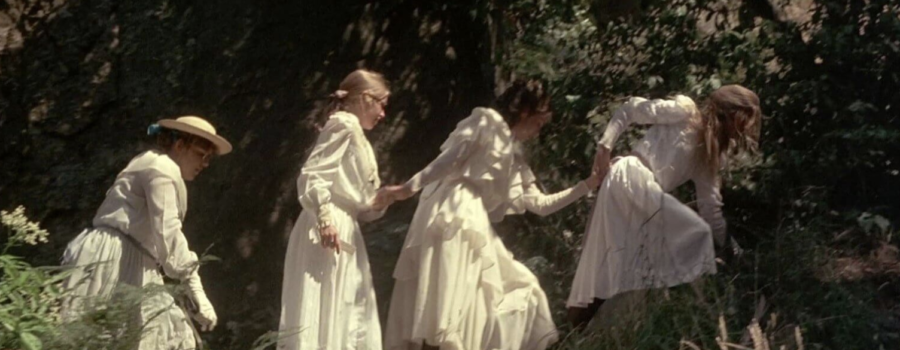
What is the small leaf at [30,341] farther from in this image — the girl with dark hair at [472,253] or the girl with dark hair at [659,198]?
the girl with dark hair at [659,198]

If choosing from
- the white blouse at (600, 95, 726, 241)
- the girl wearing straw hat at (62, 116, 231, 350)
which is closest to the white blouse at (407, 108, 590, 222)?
the white blouse at (600, 95, 726, 241)

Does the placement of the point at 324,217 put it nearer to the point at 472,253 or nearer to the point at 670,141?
the point at 472,253

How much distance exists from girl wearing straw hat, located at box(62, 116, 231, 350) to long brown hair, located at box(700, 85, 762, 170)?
7.95 ft

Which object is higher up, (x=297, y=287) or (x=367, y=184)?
(x=367, y=184)

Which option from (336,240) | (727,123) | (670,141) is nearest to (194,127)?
(336,240)

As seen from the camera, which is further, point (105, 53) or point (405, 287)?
point (105, 53)

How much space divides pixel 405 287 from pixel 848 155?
2918 mm

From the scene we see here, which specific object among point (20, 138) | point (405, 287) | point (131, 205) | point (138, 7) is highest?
point (138, 7)

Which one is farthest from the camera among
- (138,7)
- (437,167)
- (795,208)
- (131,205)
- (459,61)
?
(138,7)

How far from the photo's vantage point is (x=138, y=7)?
1038cm

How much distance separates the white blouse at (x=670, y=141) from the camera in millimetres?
7781

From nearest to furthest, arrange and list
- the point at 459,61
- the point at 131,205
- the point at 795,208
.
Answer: the point at 131,205
the point at 795,208
the point at 459,61

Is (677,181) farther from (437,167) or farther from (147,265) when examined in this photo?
(147,265)

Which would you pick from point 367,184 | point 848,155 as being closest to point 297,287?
point 367,184
